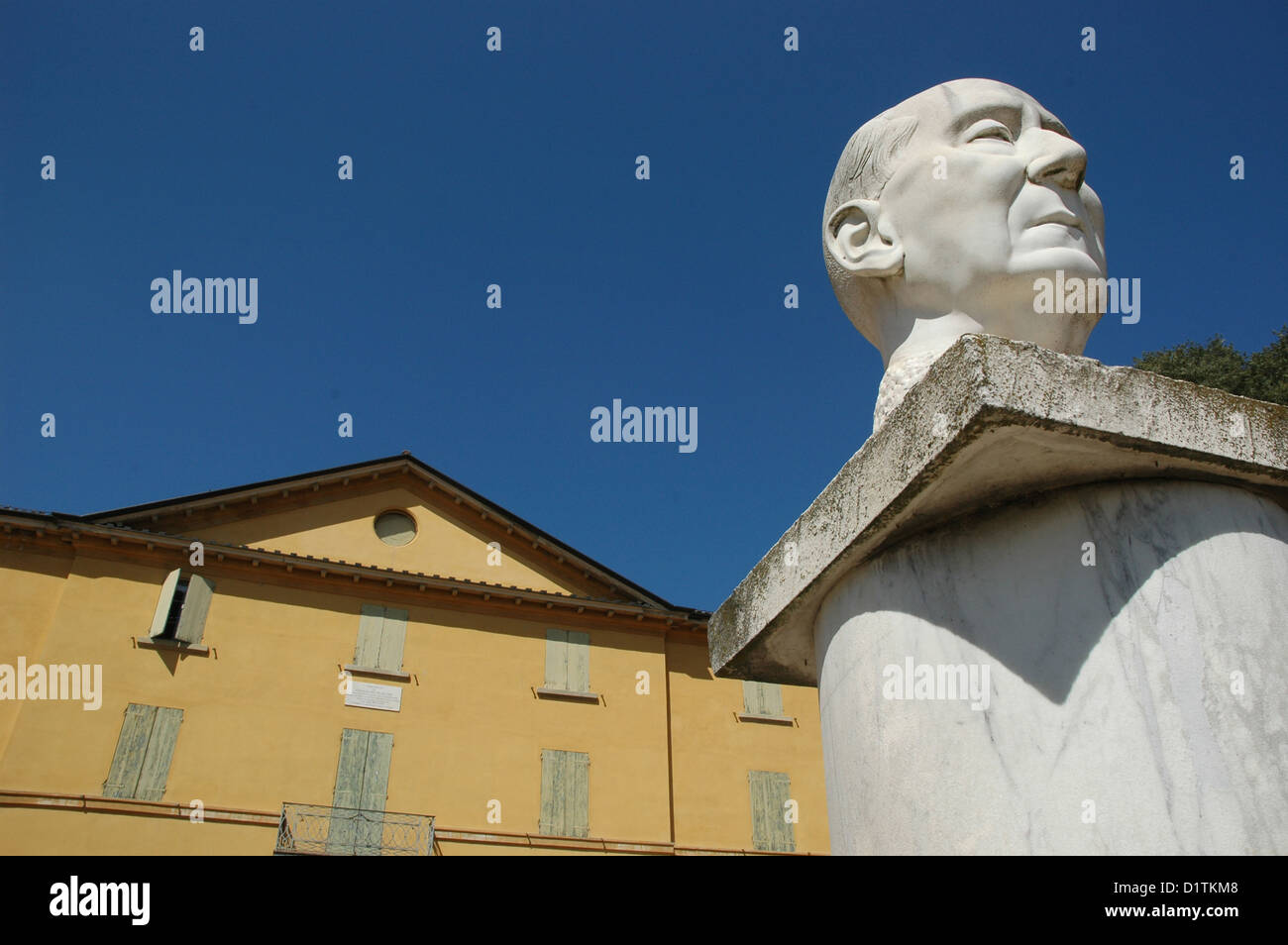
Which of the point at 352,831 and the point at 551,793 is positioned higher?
the point at 551,793

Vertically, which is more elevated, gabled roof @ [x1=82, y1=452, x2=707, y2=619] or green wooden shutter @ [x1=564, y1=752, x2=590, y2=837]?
gabled roof @ [x1=82, y1=452, x2=707, y2=619]

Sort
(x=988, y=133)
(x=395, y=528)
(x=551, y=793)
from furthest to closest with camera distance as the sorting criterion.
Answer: (x=395, y=528), (x=551, y=793), (x=988, y=133)

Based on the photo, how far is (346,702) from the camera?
1892 cm

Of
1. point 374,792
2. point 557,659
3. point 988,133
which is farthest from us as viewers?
point 557,659

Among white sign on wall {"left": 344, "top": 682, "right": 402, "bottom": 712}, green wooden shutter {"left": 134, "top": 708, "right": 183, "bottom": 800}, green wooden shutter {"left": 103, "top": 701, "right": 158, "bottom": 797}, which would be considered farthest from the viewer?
white sign on wall {"left": 344, "top": 682, "right": 402, "bottom": 712}

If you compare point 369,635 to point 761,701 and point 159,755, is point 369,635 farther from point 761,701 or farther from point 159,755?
point 761,701

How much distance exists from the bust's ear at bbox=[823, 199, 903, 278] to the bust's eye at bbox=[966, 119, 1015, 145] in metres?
0.34

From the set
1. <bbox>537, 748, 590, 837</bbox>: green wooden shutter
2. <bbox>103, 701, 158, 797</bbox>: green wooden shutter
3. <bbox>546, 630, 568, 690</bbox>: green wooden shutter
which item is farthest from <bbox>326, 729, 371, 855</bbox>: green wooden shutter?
<bbox>546, 630, 568, 690</bbox>: green wooden shutter

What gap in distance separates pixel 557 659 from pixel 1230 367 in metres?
14.7

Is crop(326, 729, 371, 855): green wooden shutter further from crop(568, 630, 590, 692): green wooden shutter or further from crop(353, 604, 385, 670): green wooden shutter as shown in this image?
crop(568, 630, 590, 692): green wooden shutter

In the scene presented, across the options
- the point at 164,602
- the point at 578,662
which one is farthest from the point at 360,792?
the point at 164,602

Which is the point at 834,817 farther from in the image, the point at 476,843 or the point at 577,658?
the point at 577,658

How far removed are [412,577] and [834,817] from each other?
62.6 feet

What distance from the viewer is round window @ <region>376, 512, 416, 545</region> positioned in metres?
22.9
